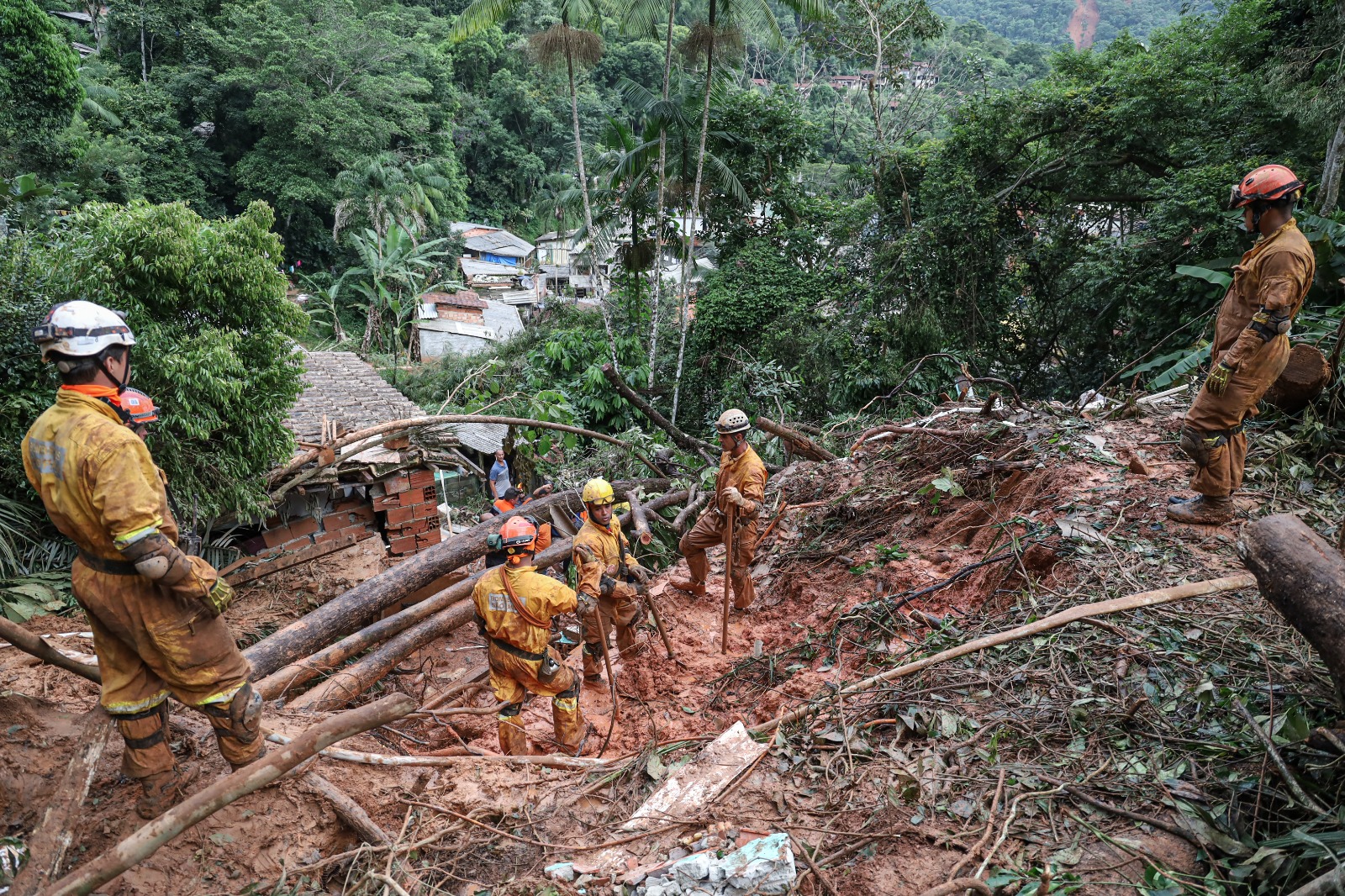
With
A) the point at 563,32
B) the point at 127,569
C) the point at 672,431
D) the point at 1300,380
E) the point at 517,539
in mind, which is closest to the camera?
the point at 127,569

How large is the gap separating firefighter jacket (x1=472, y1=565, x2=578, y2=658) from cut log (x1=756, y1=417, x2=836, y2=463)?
3967 millimetres

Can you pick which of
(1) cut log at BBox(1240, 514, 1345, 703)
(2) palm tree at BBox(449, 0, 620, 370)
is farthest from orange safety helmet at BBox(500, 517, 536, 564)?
(2) palm tree at BBox(449, 0, 620, 370)

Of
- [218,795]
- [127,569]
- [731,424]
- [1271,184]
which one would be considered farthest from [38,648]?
[1271,184]

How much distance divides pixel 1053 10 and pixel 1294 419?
7690cm

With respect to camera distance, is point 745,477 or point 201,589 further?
point 745,477

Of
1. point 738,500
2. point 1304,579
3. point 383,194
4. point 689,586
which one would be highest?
point 383,194

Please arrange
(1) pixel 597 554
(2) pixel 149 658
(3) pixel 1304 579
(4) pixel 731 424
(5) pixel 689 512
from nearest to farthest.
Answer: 1. (3) pixel 1304 579
2. (2) pixel 149 658
3. (1) pixel 597 554
4. (4) pixel 731 424
5. (5) pixel 689 512

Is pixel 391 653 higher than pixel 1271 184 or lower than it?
lower

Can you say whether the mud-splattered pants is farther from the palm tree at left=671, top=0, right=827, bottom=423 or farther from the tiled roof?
the palm tree at left=671, top=0, right=827, bottom=423

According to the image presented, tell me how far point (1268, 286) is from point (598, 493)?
14.4ft

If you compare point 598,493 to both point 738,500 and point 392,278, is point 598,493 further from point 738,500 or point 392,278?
point 392,278

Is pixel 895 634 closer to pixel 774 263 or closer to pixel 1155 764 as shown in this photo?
pixel 1155 764

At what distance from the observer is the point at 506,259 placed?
3706 cm

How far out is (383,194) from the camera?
29.2 meters
